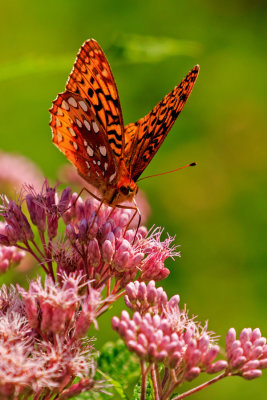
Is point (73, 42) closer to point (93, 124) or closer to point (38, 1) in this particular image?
point (38, 1)

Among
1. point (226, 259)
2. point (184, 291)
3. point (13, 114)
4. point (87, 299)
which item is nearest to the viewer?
point (87, 299)

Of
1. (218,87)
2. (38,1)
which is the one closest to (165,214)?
(218,87)

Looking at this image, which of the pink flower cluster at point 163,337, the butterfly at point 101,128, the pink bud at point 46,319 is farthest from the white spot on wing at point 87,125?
the pink bud at point 46,319

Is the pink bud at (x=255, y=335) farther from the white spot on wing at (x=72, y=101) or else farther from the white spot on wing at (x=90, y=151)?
the white spot on wing at (x=72, y=101)

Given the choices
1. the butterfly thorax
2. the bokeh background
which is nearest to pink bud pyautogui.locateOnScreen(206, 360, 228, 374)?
the butterfly thorax

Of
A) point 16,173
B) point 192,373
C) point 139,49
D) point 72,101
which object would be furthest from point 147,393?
point 16,173

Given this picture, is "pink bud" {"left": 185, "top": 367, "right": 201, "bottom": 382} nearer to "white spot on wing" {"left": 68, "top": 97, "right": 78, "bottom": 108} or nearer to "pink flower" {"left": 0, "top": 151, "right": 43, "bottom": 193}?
"white spot on wing" {"left": 68, "top": 97, "right": 78, "bottom": 108}
